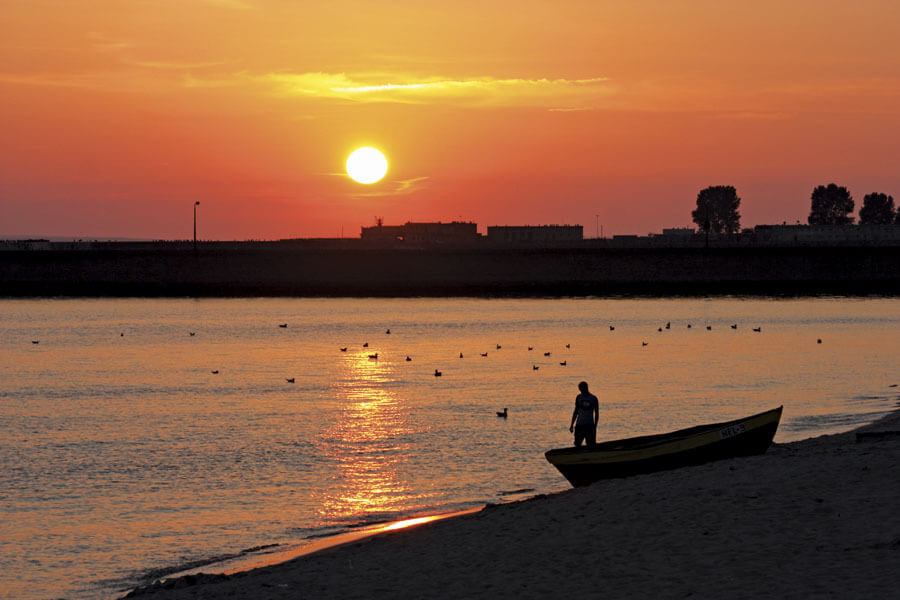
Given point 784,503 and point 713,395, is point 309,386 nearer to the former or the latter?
point 713,395

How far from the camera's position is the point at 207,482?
1256 inches

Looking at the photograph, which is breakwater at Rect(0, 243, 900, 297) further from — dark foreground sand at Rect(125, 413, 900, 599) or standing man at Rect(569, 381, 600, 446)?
dark foreground sand at Rect(125, 413, 900, 599)

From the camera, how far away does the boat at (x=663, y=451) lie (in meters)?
25.0

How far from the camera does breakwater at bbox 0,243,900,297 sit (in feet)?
554

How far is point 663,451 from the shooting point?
2495 cm

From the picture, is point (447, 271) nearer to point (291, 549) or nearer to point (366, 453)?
point (366, 453)

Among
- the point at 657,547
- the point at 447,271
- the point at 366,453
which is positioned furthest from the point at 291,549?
the point at 447,271

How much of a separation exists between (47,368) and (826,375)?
45715 mm

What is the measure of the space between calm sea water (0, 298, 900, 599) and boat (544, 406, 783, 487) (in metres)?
3.76

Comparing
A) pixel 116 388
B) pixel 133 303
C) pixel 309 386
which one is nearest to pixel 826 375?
pixel 309 386

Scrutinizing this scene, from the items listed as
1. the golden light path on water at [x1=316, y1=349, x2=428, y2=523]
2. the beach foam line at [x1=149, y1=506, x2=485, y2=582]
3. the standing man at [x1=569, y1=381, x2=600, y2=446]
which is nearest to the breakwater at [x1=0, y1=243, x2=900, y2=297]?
the golden light path on water at [x1=316, y1=349, x2=428, y2=523]

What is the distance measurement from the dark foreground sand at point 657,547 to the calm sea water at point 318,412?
469cm

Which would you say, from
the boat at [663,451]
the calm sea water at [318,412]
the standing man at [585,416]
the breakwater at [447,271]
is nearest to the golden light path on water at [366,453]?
the calm sea water at [318,412]

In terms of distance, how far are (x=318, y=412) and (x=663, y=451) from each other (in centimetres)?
2518
